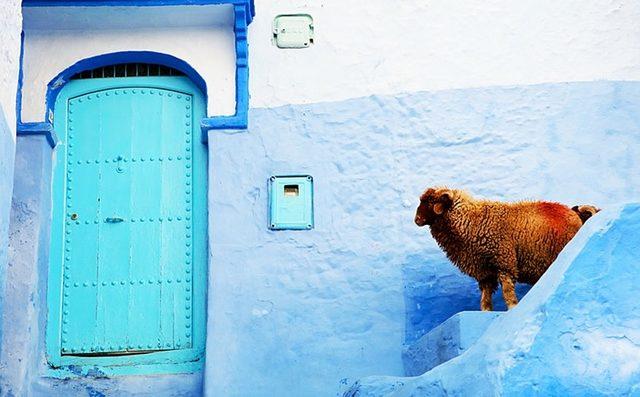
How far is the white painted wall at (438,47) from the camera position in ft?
22.5

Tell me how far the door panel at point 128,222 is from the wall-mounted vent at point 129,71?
13 centimetres

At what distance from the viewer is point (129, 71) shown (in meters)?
7.09

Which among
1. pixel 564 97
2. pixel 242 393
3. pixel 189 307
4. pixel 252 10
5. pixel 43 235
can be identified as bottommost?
pixel 242 393

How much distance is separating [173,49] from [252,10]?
579mm

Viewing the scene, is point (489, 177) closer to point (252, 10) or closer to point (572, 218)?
point (572, 218)

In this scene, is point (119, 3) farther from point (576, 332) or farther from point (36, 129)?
point (576, 332)

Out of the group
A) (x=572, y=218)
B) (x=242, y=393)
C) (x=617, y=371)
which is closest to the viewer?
(x=617, y=371)

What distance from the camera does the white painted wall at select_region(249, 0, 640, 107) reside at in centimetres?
687

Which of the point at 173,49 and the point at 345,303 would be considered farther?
the point at 173,49

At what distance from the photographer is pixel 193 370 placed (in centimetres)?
651

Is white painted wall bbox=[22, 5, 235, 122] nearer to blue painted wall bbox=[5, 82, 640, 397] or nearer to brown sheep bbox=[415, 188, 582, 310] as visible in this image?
blue painted wall bbox=[5, 82, 640, 397]

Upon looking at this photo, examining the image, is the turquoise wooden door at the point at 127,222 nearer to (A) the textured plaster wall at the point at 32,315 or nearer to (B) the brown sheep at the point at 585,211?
(A) the textured plaster wall at the point at 32,315

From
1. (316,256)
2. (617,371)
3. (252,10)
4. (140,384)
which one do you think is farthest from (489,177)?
(617,371)

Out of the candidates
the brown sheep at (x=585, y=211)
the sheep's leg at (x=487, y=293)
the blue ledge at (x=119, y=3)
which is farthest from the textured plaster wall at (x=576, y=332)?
the blue ledge at (x=119, y=3)
